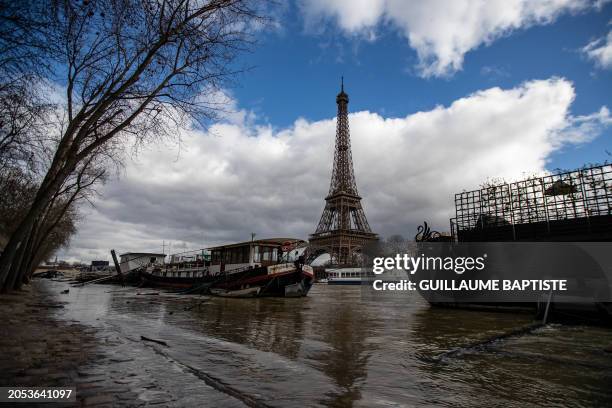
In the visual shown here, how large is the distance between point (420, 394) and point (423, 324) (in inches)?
322

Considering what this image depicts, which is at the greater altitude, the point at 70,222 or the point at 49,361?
the point at 70,222

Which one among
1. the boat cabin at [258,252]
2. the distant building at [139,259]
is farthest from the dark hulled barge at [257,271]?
the distant building at [139,259]

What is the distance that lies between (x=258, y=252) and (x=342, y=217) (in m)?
55.9

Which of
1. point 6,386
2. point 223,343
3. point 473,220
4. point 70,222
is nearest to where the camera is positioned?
point 6,386

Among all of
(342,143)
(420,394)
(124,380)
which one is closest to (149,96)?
(124,380)

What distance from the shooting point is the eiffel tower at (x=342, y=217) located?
3219 inches

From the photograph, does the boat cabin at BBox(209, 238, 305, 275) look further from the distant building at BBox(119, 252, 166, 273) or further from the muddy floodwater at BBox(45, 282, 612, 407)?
the distant building at BBox(119, 252, 166, 273)

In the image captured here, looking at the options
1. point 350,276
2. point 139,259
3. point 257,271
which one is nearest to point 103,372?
point 257,271

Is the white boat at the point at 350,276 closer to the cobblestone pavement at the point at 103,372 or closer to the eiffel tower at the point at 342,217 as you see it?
the eiffel tower at the point at 342,217

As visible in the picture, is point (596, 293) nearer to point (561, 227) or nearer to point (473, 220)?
point (561, 227)

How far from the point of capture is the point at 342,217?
82625 millimetres

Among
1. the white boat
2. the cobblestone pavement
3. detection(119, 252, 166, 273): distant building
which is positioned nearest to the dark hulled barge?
the cobblestone pavement

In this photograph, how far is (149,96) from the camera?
344 inches

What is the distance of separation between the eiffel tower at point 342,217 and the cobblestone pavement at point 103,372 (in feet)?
243
